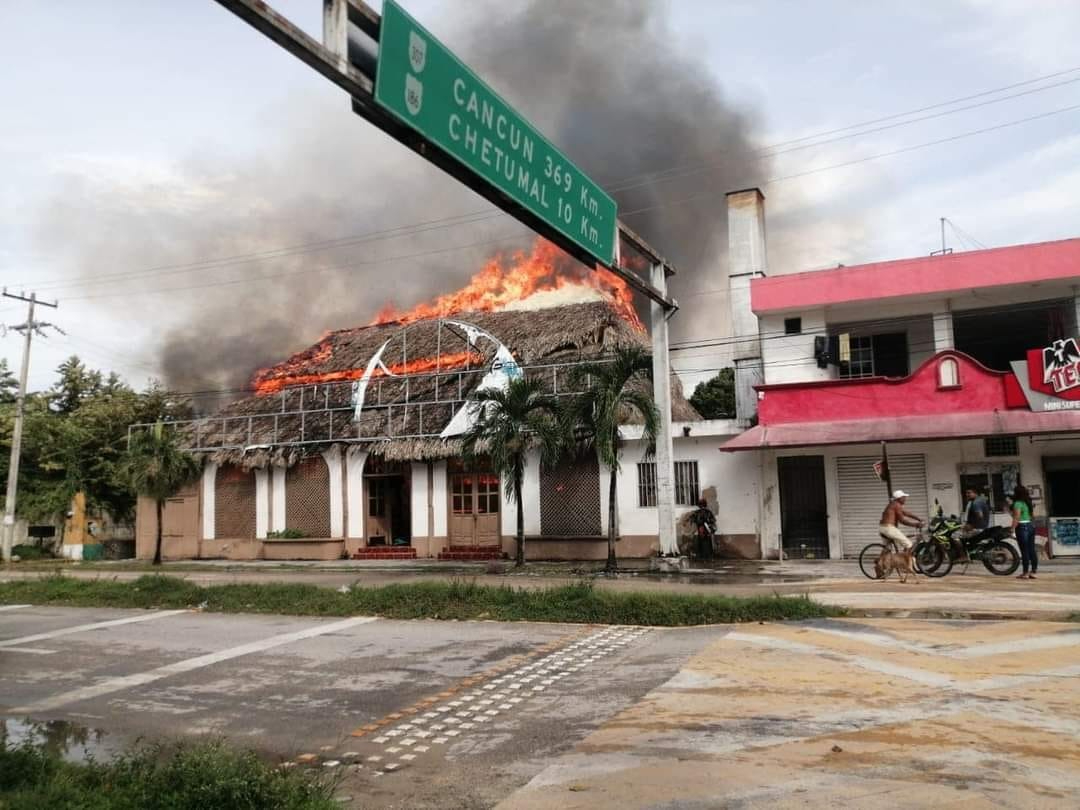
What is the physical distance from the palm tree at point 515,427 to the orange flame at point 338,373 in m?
5.92

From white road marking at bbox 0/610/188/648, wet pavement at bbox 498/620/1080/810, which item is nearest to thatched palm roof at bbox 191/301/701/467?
white road marking at bbox 0/610/188/648

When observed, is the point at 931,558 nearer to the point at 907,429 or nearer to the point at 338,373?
the point at 907,429

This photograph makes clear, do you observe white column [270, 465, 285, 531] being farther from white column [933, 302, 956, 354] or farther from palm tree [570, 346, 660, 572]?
white column [933, 302, 956, 354]

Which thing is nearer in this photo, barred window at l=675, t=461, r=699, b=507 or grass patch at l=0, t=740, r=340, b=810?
grass patch at l=0, t=740, r=340, b=810

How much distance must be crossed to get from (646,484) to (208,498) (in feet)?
47.3

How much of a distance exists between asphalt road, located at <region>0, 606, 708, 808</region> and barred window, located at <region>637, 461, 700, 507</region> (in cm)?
1107

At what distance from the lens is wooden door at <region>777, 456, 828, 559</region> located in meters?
20.0

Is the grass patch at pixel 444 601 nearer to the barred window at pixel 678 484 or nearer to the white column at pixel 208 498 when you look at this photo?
the barred window at pixel 678 484

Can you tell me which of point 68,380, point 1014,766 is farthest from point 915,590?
point 68,380

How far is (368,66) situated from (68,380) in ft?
106

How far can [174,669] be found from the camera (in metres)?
8.64

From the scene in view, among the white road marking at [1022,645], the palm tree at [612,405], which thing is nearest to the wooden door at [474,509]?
the palm tree at [612,405]

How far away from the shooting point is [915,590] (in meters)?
12.3

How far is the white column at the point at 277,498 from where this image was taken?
2581 cm
